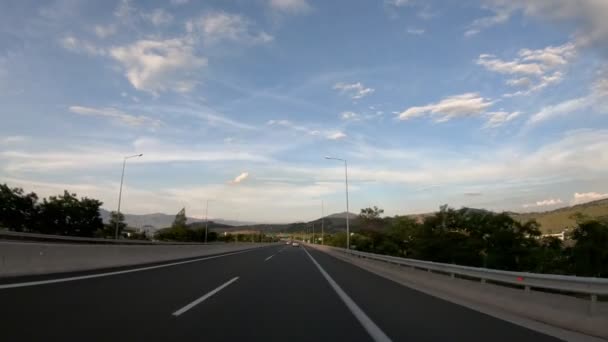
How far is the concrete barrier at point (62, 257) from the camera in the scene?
1359 cm

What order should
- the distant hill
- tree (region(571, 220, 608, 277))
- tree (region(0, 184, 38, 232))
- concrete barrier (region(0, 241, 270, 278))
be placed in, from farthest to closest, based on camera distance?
1. tree (region(0, 184, 38, 232))
2. the distant hill
3. tree (region(571, 220, 608, 277))
4. concrete barrier (region(0, 241, 270, 278))

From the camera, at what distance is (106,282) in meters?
13.6

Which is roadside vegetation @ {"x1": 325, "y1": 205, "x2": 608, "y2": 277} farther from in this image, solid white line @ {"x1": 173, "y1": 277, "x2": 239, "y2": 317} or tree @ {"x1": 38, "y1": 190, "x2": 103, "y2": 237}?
tree @ {"x1": 38, "y1": 190, "x2": 103, "y2": 237}

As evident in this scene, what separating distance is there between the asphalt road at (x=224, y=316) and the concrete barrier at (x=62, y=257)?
1385mm

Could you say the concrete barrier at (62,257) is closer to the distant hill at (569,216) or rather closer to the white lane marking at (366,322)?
the white lane marking at (366,322)

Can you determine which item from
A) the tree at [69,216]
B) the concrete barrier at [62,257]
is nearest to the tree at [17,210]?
the tree at [69,216]

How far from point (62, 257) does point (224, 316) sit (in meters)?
10.0

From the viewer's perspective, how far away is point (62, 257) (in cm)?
1639

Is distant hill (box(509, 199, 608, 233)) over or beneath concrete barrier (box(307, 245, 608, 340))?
over

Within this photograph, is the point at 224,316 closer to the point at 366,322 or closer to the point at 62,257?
the point at 366,322

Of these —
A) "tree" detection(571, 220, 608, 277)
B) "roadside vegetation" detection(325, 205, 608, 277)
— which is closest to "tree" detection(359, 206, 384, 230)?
"roadside vegetation" detection(325, 205, 608, 277)

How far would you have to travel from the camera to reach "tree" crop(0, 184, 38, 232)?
219 feet

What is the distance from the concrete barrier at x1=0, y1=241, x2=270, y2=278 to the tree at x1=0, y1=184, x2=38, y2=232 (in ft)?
166

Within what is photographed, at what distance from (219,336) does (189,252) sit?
3051 centimetres
